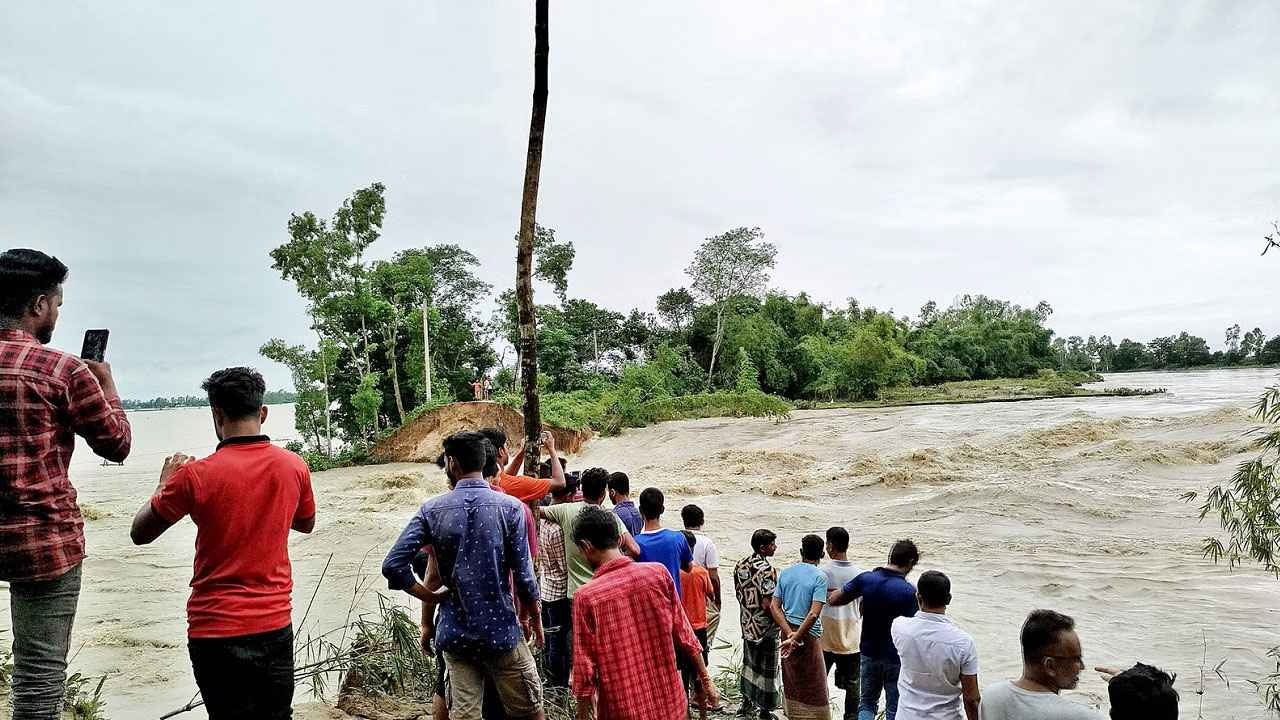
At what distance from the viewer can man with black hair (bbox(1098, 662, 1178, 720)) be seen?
255 centimetres

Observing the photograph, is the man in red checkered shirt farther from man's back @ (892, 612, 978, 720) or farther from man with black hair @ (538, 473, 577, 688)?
man with black hair @ (538, 473, 577, 688)

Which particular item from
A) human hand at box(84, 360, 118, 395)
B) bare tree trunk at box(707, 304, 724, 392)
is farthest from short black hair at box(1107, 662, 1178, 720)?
bare tree trunk at box(707, 304, 724, 392)

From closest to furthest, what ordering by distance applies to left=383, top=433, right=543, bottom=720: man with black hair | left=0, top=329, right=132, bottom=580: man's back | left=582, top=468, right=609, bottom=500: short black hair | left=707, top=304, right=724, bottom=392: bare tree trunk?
left=0, top=329, right=132, bottom=580: man's back → left=383, top=433, right=543, bottom=720: man with black hair → left=582, top=468, right=609, bottom=500: short black hair → left=707, top=304, right=724, bottom=392: bare tree trunk

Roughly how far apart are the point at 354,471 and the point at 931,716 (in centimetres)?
2775

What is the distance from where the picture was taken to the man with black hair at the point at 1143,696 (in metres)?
2.55

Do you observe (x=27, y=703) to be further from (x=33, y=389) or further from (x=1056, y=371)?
(x=1056, y=371)

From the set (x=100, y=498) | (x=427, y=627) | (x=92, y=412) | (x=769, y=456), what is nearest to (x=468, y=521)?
(x=427, y=627)

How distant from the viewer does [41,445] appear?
2.62 m

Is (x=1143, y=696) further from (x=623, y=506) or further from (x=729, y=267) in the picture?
(x=729, y=267)

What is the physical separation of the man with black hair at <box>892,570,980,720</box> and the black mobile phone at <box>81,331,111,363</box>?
12.9 feet

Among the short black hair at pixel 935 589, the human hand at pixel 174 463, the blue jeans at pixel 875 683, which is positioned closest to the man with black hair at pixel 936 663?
the short black hair at pixel 935 589

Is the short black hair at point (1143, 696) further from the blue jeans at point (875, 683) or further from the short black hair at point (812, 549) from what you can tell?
the short black hair at point (812, 549)

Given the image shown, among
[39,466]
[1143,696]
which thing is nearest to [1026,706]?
[1143,696]

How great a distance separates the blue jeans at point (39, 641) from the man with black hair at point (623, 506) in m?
3.42
